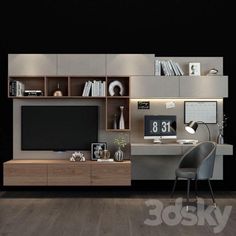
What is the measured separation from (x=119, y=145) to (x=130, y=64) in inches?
51.6

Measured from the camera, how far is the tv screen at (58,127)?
800 centimetres

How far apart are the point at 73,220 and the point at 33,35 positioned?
359cm

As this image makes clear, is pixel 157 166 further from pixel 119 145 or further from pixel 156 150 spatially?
pixel 119 145

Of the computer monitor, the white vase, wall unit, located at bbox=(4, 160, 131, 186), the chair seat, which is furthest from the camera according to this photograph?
the computer monitor

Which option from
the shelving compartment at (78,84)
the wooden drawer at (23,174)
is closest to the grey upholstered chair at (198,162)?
the shelving compartment at (78,84)

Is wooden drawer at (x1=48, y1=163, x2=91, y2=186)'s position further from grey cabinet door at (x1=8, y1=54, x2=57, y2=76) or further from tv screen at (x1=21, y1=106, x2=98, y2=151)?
grey cabinet door at (x1=8, y1=54, x2=57, y2=76)

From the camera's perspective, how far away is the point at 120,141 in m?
7.94

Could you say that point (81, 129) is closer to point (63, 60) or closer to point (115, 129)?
point (115, 129)

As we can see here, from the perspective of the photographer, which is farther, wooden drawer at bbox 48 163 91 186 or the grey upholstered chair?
wooden drawer at bbox 48 163 91 186

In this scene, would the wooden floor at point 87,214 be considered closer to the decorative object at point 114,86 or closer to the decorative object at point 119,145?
the decorative object at point 119,145

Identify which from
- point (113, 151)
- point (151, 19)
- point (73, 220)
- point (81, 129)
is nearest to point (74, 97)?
point (81, 129)

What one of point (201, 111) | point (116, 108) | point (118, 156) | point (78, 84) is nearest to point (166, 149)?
point (118, 156)

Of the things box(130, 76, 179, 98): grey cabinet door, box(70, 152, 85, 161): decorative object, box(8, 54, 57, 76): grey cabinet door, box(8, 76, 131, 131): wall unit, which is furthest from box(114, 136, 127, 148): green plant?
box(8, 54, 57, 76): grey cabinet door

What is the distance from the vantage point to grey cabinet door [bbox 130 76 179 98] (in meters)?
7.81
